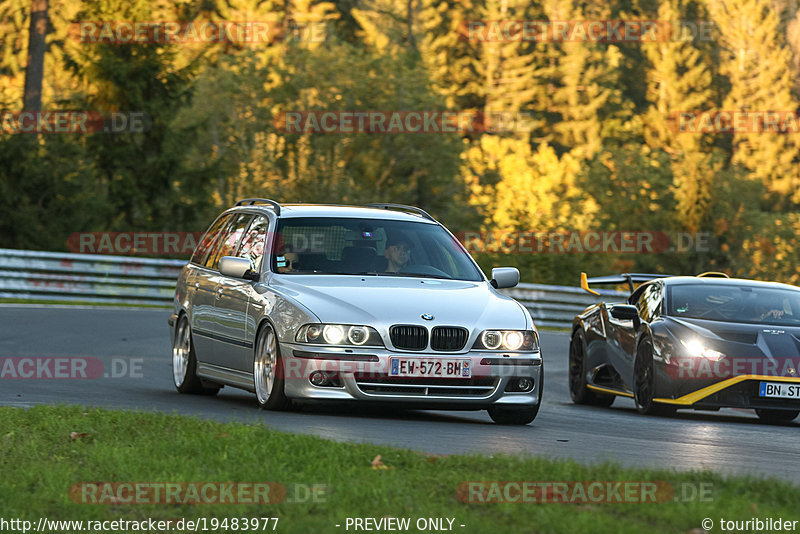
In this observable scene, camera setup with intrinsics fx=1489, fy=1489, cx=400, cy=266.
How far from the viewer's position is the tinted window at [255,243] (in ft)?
40.5

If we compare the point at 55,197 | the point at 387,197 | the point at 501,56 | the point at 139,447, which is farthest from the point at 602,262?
the point at 139,447

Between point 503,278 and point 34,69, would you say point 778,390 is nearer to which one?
point 503,278

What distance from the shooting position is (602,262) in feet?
141

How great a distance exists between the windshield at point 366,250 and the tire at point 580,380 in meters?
4.04

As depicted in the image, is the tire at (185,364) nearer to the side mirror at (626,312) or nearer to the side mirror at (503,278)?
the side mirror at (503,278)

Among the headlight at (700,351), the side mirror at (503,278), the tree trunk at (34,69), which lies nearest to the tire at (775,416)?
the headlight at (700,351)

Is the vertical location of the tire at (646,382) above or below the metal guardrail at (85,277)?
above

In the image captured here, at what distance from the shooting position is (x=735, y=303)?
A: 14.5m

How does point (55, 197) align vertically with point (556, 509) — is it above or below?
below

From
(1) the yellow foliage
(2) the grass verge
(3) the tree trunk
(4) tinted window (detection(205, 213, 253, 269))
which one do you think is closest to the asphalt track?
(2) the grass verge

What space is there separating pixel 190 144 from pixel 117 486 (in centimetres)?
3605

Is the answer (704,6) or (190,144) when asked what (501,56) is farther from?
(190,144)

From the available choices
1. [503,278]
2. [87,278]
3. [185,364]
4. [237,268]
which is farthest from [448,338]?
[87,278]

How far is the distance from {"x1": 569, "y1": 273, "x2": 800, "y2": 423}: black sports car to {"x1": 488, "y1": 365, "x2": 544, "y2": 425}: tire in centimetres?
252
